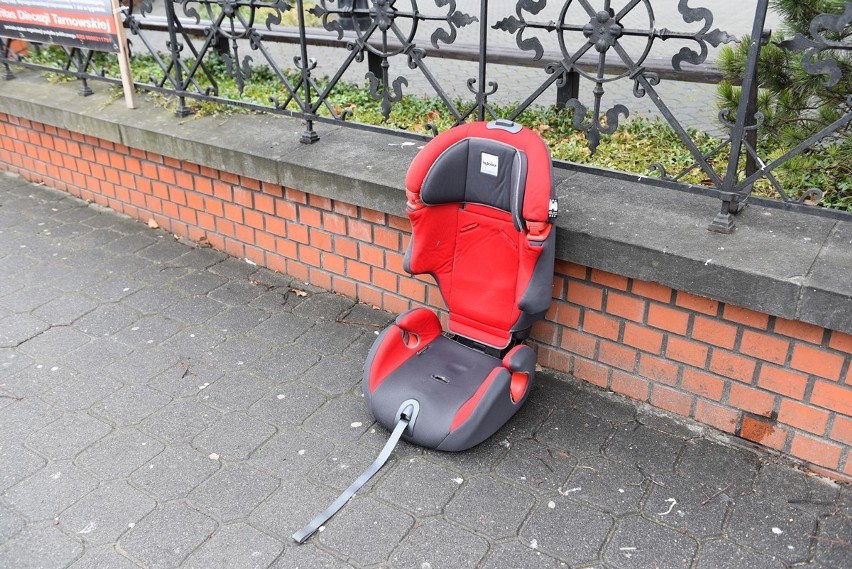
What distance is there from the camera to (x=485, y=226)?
3.04 metres

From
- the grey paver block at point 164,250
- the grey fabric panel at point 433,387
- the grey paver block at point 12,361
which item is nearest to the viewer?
the grey fabric panel at point 433,387

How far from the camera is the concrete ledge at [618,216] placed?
2533 millimetres

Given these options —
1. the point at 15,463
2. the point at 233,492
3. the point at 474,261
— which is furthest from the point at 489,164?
the point at 15,463

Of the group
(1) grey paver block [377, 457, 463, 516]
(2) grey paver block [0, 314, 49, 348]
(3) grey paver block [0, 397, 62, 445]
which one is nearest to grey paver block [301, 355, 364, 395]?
(1) grey paver block [377, 457, 463, 516]

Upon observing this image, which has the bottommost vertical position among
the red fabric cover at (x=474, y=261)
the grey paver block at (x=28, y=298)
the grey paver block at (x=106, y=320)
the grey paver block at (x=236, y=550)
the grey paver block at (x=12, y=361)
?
the grey paver block at (x=236, y=550)

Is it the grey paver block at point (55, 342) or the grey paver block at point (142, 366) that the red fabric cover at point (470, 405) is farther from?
the grey paver block at point (55, 342)

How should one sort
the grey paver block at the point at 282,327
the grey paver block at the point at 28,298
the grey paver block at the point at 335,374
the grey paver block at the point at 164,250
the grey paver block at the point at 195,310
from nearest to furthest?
1. the grey paver block at the point at 335,374
2. the grey paver block at the point at 282,327
3. the grey paver block at the point at 195,310
4. the grey paver block at the point at 28,298
5. the grey paver block at the point at 164,250

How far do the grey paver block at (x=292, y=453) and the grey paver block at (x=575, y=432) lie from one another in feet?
2.85

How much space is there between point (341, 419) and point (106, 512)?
0.93m

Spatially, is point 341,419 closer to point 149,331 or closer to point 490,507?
point 490,507

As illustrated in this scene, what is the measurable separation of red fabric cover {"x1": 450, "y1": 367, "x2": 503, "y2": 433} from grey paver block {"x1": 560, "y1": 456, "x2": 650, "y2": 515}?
1.42 ft

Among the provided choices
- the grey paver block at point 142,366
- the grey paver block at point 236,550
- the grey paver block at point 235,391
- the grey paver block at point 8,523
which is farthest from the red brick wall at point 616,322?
the grey paver block at point 8,523

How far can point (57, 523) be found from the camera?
8.30 ft

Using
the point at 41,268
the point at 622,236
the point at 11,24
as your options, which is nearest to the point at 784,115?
the point at 622,236
